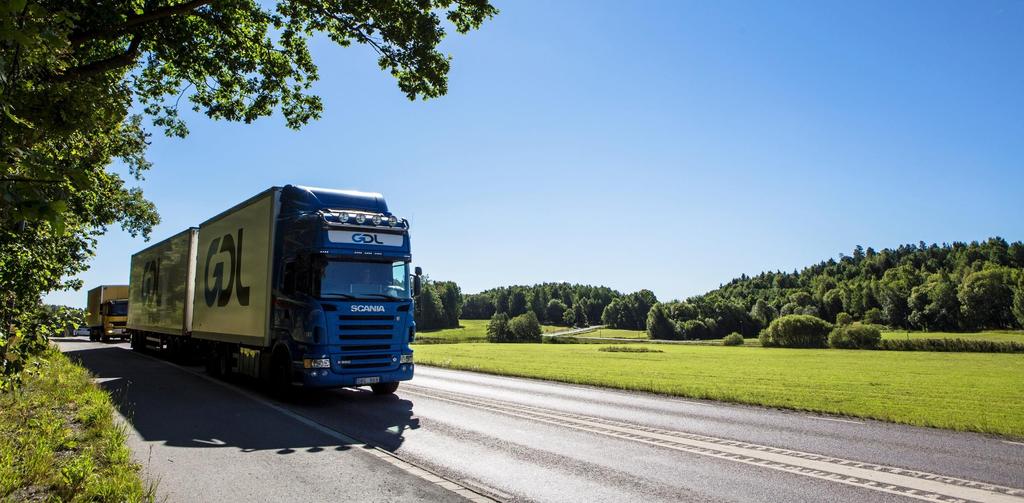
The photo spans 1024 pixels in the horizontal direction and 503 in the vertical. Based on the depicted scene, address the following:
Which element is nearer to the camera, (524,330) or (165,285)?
(165,285)

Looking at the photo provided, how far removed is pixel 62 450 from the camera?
680 centimetres

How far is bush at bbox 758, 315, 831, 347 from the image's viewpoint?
2825 inches

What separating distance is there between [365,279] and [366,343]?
4.46 ft

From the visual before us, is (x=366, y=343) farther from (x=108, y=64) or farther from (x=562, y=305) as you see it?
(x=562, y=305)

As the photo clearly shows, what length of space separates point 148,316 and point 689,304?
126935 mm

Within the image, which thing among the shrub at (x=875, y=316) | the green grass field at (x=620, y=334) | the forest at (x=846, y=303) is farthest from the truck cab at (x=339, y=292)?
the shrub at (x=875, y=316)

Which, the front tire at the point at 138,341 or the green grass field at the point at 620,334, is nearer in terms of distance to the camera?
the front tire at the point at 138,341

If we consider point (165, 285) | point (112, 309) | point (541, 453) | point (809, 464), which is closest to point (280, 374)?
point (541, 453)

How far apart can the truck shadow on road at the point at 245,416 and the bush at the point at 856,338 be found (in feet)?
211

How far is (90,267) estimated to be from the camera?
13.1 metres

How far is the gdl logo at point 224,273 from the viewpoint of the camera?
1452cm

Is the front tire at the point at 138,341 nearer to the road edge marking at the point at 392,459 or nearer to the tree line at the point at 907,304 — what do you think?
the road edge marking at the point at 392,459

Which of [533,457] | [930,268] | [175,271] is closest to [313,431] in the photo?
[533,457]

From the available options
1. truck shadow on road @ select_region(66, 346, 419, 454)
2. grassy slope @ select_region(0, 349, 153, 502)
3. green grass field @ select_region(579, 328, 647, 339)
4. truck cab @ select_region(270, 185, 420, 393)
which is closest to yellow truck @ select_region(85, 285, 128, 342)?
truck shadow on road @ select_region(66, 346, 419, 454)
